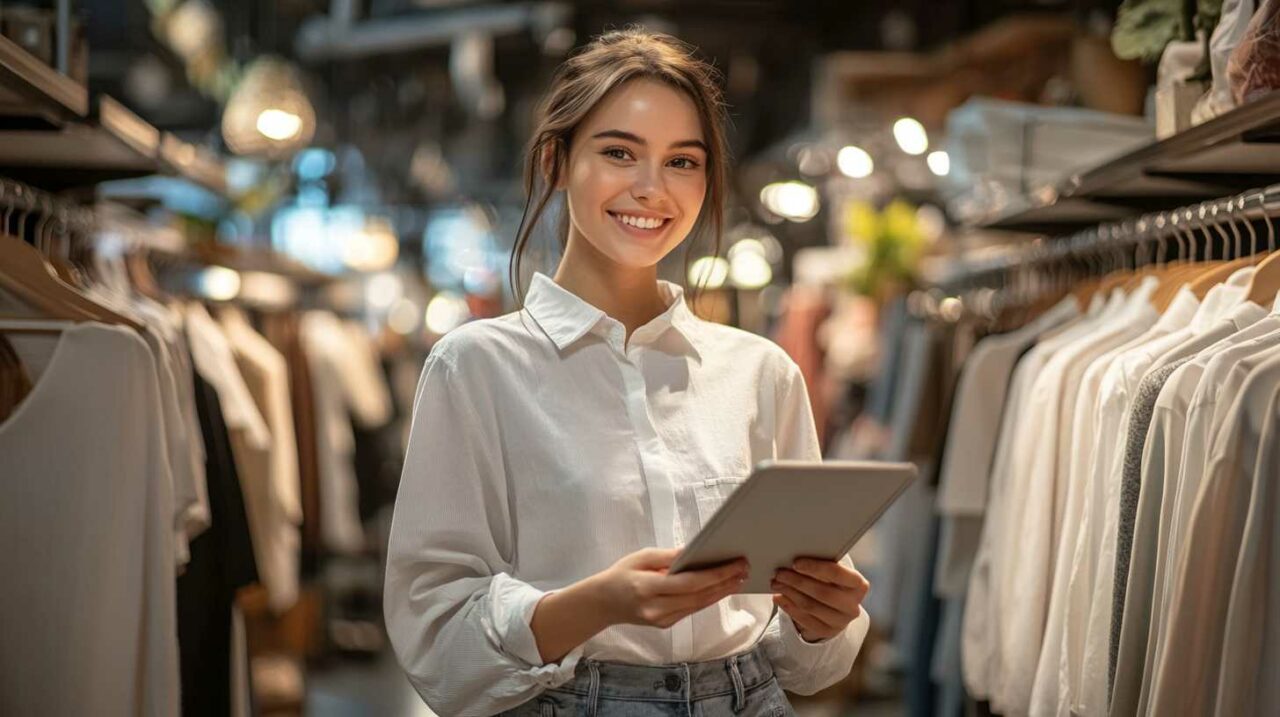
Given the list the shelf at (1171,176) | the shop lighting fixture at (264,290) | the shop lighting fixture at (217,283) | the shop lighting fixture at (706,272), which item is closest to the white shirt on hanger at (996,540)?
the shelf at (1171,176)

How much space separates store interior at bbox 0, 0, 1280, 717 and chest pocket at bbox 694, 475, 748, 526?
50cm

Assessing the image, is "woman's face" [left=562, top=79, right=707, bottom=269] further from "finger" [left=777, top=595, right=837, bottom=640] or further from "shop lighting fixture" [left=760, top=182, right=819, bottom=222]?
"shop lighting fixture" [left=760, top=182, right=819, bottom=222]

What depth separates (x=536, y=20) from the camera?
9.67 m

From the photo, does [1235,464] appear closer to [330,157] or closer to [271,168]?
[271,168]

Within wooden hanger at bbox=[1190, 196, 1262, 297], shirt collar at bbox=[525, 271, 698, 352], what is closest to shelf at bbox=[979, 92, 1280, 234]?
wooden hanger at bbox=[1190, 196, 1262, 297]

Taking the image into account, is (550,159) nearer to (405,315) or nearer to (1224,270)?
(1224,270)

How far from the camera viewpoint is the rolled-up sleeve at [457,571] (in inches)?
79.1

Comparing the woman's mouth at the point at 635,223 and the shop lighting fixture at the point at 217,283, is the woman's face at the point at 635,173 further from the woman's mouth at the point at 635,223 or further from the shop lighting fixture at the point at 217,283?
the shop lighting fixture at the point at 217,283

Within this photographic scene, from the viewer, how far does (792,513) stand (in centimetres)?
183

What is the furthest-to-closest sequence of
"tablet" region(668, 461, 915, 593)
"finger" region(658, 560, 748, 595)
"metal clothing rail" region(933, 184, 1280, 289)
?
"metal clothing rail" region(933, 184, 1280, 289)
"finger" region(658, 560, 748, 595)
"tablet" region(668, 461, 915, 593)

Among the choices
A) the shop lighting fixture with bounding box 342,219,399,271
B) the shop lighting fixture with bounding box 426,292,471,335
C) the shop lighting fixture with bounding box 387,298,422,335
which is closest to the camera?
the shop lighting fixture with bounding box 342,219,399,271

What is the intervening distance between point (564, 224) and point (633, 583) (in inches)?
31.7

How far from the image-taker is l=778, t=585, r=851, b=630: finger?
206 cm

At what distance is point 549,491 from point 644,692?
0.32m
